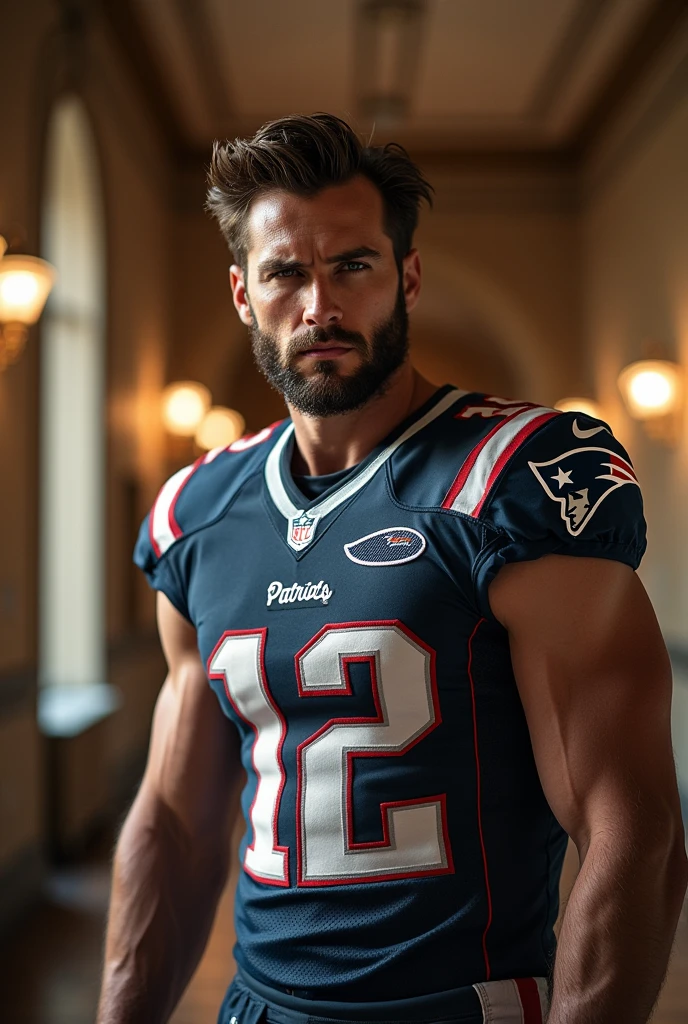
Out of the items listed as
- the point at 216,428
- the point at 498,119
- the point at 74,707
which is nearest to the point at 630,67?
the point at 498,119

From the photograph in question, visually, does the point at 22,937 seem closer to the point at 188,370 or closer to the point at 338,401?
the point at 338,401

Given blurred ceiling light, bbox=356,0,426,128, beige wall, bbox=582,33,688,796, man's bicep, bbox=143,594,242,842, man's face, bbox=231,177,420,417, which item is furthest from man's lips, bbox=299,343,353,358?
blurred ceiling light, bbox=356,0,426,128

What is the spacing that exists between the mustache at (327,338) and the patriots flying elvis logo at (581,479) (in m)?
0.29

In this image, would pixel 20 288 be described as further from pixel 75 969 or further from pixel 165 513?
pixel 165 513

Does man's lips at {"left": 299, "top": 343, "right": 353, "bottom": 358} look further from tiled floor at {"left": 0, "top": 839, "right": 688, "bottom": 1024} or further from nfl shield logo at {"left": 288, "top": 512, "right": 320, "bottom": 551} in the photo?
tiled floor at {"left": 0, "top": 839, "right": 688, "bottom": 1024}

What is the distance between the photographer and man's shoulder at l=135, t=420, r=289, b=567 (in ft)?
5.40

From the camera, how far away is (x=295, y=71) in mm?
7652

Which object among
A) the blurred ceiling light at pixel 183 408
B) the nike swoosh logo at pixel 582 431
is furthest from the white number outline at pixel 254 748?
the blurred ceiling light at pixel 183 408

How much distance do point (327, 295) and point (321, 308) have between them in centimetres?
2

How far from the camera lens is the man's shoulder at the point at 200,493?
165 centimetres

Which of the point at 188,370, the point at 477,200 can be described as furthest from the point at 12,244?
the point at 477,200

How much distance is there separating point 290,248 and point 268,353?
0.15 m

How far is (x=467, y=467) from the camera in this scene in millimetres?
1359

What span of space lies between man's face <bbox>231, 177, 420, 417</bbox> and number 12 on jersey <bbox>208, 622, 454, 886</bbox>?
0.33 m
